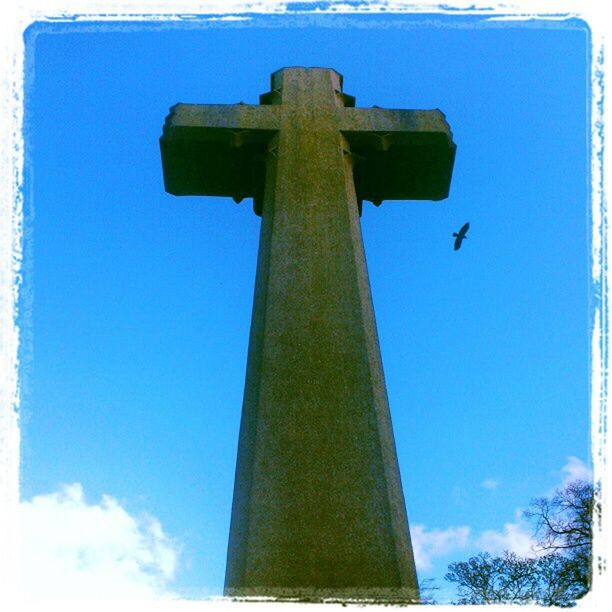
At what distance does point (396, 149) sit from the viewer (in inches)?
366

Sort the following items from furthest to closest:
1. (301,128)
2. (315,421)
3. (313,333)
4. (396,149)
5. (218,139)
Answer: (396,149) → (218,139) → (301,128) → (313,333) → (315,421)

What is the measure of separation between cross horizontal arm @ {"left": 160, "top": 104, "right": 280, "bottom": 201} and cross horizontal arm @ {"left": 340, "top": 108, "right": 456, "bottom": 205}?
0.92 m

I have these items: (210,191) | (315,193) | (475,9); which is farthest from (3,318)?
(210,191)

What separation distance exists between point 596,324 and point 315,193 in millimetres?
3388

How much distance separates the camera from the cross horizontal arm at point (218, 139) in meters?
8.88

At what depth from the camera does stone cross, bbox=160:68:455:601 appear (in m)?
5.78

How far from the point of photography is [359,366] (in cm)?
681

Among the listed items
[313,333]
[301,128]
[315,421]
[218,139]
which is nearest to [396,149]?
[301,128]

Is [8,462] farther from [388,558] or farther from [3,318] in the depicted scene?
[388,558]

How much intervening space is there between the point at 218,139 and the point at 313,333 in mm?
3013

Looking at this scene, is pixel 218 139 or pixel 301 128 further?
pixel 218 139

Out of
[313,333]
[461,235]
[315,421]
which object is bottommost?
[315,421]

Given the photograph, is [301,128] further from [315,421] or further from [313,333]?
[315,421]

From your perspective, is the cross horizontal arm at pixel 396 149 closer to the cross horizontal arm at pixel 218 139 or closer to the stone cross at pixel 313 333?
the stone cross at pixel 313 333
